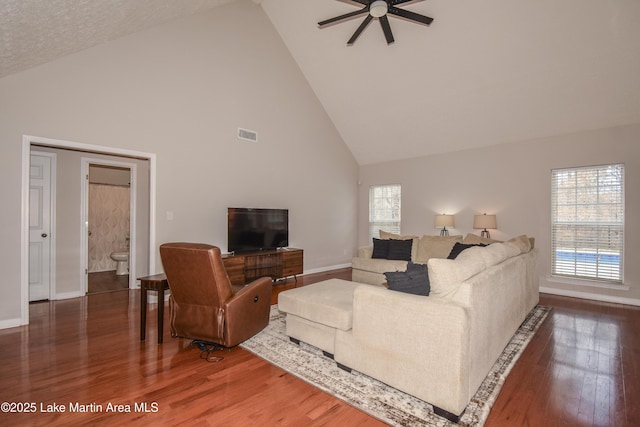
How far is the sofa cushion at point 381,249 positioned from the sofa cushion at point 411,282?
120 inches

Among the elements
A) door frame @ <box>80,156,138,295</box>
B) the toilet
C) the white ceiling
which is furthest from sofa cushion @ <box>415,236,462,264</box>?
the toilet

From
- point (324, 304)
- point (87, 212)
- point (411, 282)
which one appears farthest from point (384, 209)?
point (87, 212)

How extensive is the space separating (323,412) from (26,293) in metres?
3.70

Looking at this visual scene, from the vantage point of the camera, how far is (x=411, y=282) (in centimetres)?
213

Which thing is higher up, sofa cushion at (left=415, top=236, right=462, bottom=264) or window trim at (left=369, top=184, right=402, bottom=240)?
window trim at (left=369, top=184, right=402, bottom=240)

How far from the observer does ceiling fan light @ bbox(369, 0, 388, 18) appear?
322 centimetres

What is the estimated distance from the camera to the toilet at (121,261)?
6.29 meters

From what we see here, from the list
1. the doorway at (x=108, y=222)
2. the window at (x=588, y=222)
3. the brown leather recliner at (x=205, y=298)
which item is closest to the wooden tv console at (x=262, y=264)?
the brown leather recliner at (x=205, y=298)

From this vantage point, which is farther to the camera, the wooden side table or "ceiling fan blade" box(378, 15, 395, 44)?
"ceiling fan blade" box(378, 15, 395, 44)

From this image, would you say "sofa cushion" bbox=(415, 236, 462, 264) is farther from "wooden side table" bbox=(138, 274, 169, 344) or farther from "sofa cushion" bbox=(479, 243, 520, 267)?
"wooden side table" bbox=(138, 274, 169, 344)

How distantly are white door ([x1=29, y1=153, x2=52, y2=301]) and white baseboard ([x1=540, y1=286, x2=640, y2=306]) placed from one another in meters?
7.93

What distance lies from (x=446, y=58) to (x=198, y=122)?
4055 mm

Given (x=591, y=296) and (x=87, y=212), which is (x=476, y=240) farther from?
(x=87, y=212)

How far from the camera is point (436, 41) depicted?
4.51m
